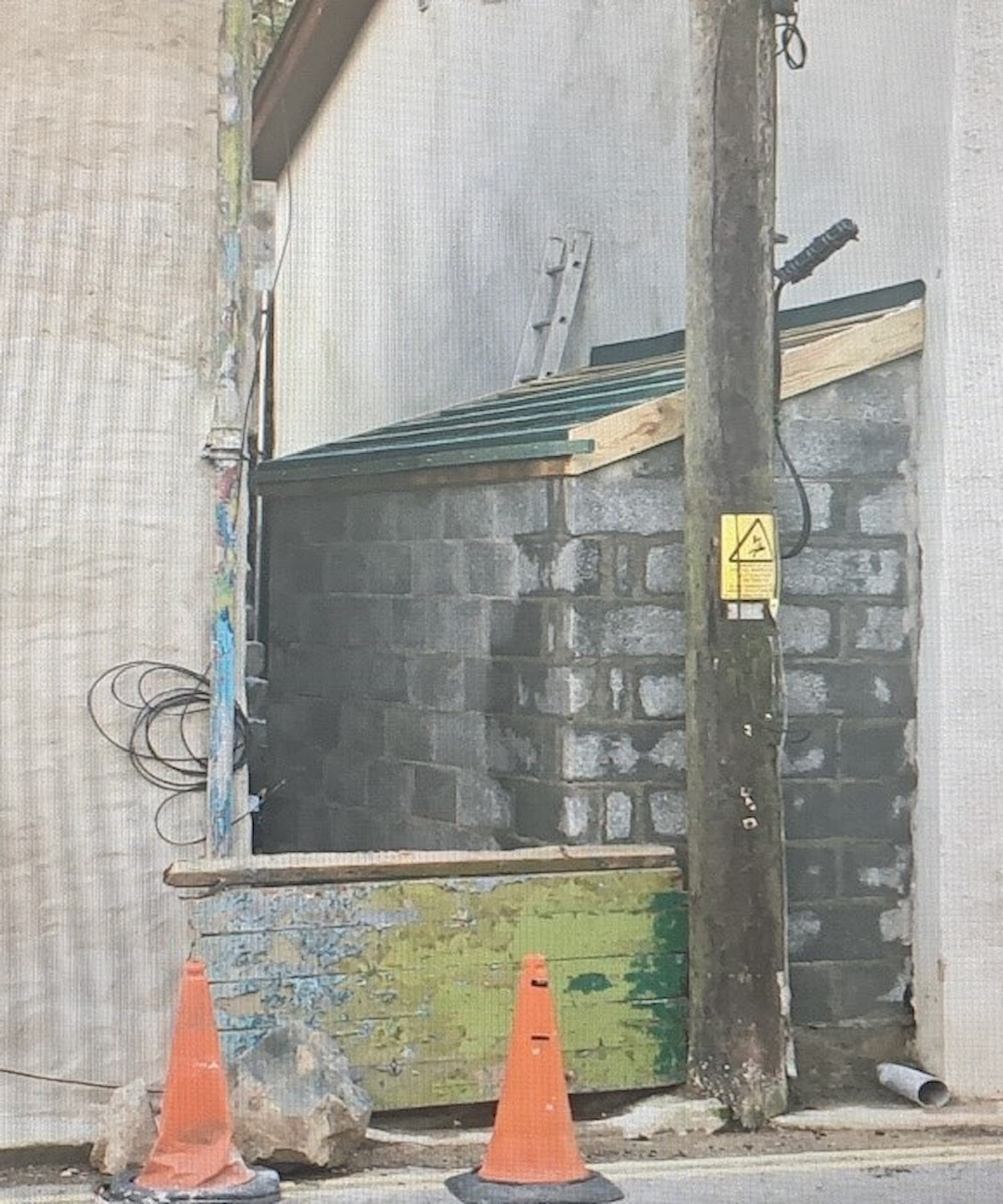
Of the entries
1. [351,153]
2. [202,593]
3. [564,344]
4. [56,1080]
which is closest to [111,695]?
[202,593]

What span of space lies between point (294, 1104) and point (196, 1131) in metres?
0.47

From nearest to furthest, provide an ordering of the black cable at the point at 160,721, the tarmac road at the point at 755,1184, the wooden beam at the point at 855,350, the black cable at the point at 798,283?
the tarmac road at the point at 755,1184, the black cable at the point at 160,721, the black cable at the point at 798,283, the wooden beam at the point at 855,350

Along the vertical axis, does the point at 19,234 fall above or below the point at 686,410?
above

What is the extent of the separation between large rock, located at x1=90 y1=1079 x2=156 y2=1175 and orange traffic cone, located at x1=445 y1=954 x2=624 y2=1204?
90 centimetres

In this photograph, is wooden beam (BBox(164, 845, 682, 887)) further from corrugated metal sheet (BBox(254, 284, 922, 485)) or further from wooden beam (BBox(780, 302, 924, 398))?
wooden beam (BBox(780, 302, 924, 398))

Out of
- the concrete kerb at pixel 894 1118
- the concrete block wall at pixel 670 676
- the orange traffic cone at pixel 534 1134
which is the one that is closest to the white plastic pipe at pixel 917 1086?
the concrete kerb at pixel 894 1118

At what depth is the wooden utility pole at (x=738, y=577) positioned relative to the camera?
6.46 metres

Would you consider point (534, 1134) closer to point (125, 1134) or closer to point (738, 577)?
point (125, 1134)

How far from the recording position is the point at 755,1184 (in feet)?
19.0

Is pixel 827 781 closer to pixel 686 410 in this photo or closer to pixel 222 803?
pixel 686 410

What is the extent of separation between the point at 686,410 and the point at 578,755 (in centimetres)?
121

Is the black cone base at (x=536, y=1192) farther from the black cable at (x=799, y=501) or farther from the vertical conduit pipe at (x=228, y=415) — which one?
the black cable at (x=799, y=501)

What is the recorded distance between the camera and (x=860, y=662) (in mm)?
7109

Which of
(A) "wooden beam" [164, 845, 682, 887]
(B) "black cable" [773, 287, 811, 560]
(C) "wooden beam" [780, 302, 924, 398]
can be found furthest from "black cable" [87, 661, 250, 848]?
(C) "wooden beam" [780, 302, 924, 398]
